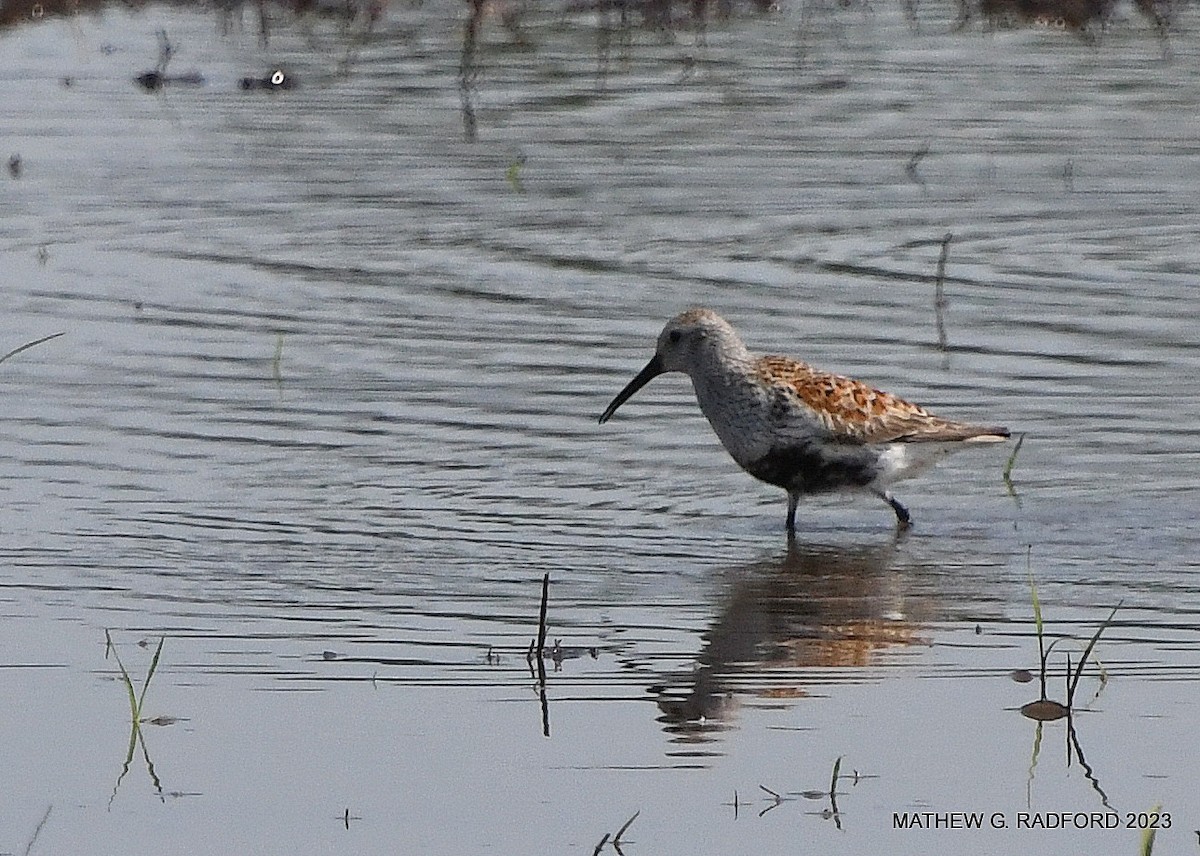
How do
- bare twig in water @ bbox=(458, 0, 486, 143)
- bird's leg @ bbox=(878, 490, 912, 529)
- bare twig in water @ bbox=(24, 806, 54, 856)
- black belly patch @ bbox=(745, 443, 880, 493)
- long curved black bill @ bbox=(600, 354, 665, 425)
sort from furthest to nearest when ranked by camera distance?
1. bare twig in water @ bbox=(458, 0, 486, 143)
2. long curved black bill @ bbox=(600, 354, 665, 425)
3. black belly patch @ bbox=(745, 443, 880, 493)
4. bird's leg @ bbox=(878, 490, 912, 529)
5. bare twig in water @ bbox=(24, 806, 54, 856)

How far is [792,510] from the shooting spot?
8562 millimetres

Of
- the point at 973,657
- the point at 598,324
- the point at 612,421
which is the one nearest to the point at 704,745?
the point at 973,657

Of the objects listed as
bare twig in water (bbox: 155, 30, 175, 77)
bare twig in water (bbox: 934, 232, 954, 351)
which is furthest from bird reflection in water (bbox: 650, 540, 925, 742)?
bare twig in water (bbox: 155, 30, 175, 77)

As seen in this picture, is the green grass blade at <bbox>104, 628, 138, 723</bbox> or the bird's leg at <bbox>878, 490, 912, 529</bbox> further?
the bird's leg at <bbox>878, 490, 912, 529</bbox>

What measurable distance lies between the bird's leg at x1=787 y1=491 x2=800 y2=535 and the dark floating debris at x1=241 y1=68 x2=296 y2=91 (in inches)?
360

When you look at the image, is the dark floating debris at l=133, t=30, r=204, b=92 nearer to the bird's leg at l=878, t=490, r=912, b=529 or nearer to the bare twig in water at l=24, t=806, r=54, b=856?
the bird's leg at l=878, t=490, r=912, b=529

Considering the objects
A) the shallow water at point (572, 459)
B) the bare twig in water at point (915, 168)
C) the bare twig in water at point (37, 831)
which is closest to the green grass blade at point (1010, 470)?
the shallow water at point (572, 459)

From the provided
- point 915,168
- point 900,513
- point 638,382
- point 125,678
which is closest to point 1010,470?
point 900,513

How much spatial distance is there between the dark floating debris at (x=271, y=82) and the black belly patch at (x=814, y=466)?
9.12m

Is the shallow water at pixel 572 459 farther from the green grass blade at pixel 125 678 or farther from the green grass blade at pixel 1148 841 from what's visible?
the green grass blade at pixel 1148 841

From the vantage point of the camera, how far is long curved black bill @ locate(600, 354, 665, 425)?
30.4ft

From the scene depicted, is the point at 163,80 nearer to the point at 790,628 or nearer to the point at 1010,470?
the point at 1010,470

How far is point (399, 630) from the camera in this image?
23.2 feet

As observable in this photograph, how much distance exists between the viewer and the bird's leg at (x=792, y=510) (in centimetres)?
854
